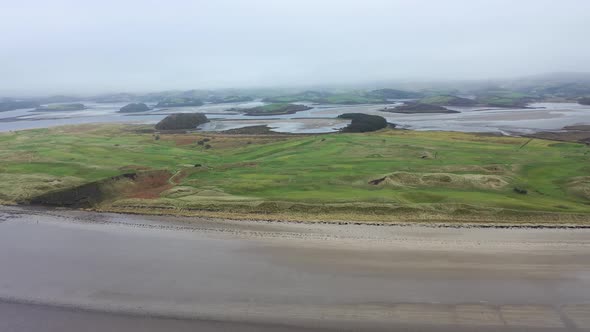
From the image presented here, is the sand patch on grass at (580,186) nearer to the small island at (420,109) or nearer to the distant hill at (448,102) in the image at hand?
the small island at (420,109)

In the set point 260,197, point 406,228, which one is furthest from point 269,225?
point 406,228

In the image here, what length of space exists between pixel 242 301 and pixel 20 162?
46818 mm

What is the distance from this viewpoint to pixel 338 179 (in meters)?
39.9

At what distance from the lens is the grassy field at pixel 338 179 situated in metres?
31.9

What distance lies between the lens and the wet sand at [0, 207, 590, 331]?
17984mm

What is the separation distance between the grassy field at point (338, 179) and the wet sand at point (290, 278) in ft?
9.55

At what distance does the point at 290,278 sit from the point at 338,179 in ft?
63.5

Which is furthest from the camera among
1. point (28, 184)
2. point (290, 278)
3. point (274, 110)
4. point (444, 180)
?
point (274, 110)

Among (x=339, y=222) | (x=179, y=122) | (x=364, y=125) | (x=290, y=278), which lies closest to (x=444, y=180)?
(x=339, y=222)

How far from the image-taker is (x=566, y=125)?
9181 centimetres

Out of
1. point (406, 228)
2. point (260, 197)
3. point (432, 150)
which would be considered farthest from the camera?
point (432, 150)

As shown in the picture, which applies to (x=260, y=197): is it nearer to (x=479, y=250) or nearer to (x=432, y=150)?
(x=479, y=250)

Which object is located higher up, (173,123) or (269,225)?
(173,123)

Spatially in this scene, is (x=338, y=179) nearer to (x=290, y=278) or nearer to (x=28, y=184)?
(x=290, y=278)
